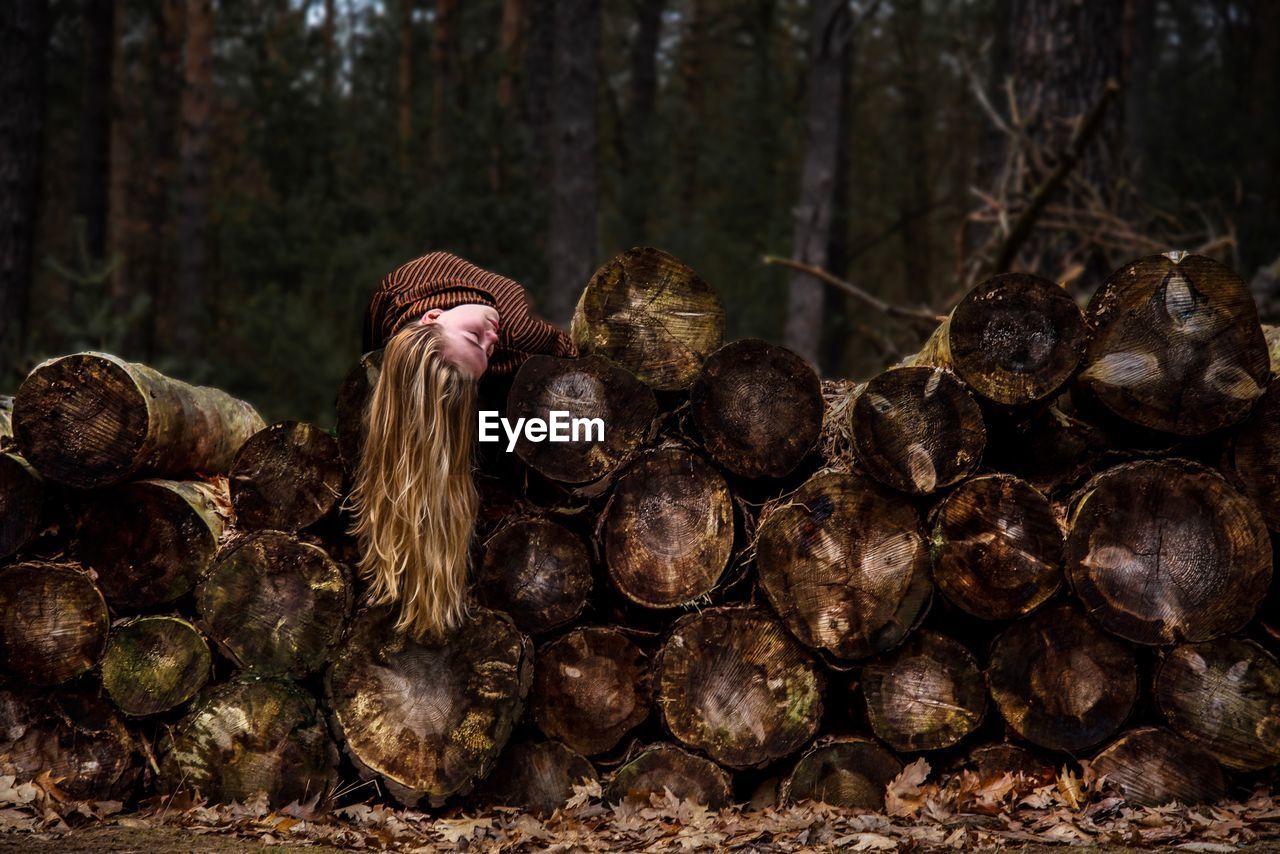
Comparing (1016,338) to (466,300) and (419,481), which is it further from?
(419,481)

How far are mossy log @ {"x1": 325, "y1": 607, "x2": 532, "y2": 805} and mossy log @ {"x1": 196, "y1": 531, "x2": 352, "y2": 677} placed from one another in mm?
113

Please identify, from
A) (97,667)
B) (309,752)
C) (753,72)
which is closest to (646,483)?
(309,752)

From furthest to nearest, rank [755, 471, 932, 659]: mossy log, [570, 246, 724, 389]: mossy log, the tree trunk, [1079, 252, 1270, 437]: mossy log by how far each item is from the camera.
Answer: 1. the tree trunk
2. [570, 246, 724, 389]: mossy log
3. [755, 471, 932, 659]: mossy log
4. [1079, 252, 1270, 437]: mossy log

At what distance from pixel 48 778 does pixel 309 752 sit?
3.08ft

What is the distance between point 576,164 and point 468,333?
8.46m

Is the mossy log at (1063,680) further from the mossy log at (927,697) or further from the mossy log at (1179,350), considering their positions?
the mossy log at (1179,350)

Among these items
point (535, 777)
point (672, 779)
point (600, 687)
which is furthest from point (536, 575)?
point (672, 779)

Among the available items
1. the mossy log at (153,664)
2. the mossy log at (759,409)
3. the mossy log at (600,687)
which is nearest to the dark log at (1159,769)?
the mossy log at (759,409)

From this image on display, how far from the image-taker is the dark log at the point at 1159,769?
3809mm

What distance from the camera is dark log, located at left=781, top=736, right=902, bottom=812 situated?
3949mm

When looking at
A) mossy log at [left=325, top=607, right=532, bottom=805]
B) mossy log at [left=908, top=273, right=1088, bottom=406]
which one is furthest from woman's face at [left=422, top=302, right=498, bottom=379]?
mossy log at [left=908, top=273, right=1088, bottom=406]

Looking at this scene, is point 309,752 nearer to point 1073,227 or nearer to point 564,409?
point 564,409

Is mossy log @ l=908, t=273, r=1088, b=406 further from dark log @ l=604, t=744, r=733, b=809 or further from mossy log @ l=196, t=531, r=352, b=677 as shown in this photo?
mossy log @ l=196, t=531, r=352, b=677

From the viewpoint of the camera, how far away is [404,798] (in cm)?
392
